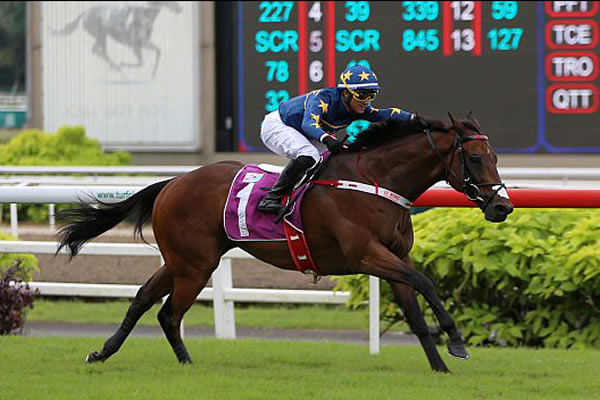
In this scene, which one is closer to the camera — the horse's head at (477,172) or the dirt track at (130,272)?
the horse's head at (477,172)

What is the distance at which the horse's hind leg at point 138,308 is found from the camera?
255 inches

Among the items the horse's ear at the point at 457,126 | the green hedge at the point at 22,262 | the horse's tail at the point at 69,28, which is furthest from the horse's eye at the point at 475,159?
the horse's tail at the point at 69,28

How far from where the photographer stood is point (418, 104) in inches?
516

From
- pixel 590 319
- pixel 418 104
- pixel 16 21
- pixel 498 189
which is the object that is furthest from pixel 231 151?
pixel 16 21

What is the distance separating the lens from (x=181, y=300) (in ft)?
21.4

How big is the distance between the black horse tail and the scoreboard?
6.34 metres

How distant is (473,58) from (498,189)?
7.14 metres

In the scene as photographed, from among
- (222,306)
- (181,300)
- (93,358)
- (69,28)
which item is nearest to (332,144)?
(181,300)

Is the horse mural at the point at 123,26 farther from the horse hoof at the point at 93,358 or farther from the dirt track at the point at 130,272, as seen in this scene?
the horse hoof at the point at 93,358

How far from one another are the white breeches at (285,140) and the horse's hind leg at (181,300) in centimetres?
65

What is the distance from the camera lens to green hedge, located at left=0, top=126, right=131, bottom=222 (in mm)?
14688

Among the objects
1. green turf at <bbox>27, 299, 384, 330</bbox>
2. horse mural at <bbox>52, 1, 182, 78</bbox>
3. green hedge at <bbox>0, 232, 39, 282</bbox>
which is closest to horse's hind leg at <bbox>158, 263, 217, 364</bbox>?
green hedge at <bbox>0, 232, 39, 282</bbox>

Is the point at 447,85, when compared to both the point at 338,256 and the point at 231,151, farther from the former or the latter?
the point at 338,256

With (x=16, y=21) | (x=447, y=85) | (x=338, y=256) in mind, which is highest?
(x=16, y=21)
